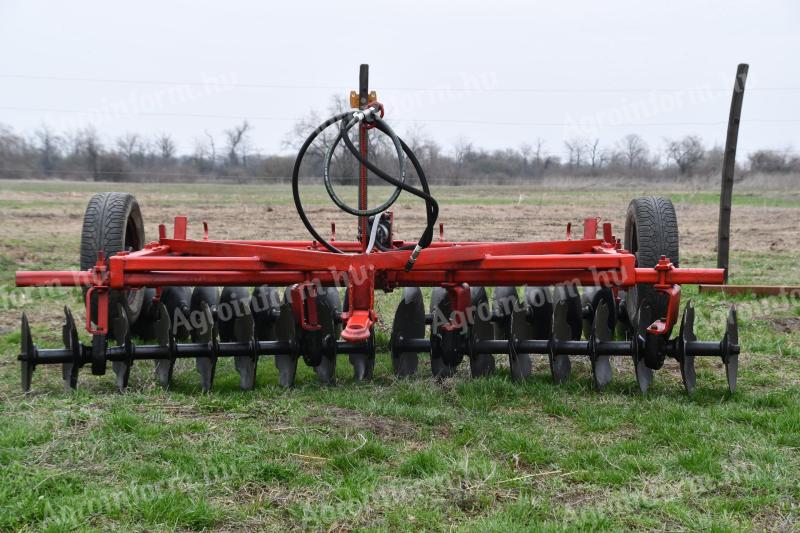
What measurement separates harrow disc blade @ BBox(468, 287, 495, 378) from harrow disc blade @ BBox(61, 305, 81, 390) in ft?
7.18

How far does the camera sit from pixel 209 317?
5020 millimetres

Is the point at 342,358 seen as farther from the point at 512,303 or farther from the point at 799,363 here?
the point at 799,363

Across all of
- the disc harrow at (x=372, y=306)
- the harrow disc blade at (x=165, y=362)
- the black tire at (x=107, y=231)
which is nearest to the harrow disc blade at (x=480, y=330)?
the disc harrow at (x=372, y=306)

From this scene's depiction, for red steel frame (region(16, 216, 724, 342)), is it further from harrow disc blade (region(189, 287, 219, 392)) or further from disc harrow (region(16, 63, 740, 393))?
harrow disc blade (region(189, 287, 219, 392))

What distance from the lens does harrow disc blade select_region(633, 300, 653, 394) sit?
4.36 m

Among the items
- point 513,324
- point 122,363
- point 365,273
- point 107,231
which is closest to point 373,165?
point 365,273

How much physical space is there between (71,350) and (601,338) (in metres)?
2.91

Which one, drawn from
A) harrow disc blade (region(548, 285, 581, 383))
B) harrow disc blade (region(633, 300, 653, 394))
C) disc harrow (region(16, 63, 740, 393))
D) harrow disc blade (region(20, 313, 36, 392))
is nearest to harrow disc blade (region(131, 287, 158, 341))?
disc harrow (region(16, 63, 740, 393))

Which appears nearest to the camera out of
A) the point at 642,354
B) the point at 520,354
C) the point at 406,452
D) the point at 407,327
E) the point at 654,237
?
the point at 406,452

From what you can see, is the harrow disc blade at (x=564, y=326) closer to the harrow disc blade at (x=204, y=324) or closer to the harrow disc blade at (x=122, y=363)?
the harrow disc blade at (x=204, y=324)

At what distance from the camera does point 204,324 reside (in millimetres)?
5094

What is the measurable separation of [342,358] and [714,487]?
291 centimetres

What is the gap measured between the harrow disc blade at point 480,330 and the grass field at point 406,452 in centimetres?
12

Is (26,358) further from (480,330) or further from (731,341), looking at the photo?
(731,341)
